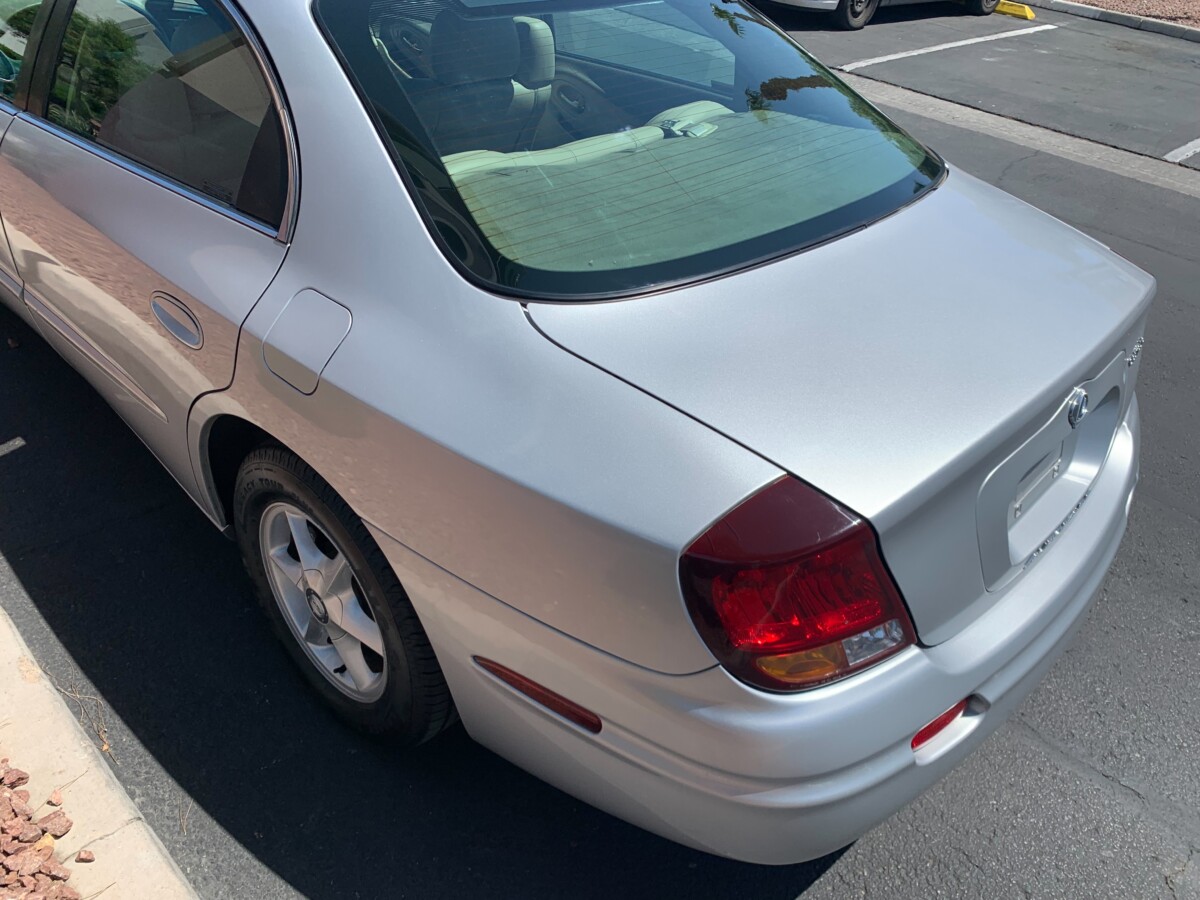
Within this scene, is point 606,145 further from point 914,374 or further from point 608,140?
point 914,374

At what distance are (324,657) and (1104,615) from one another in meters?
2.18

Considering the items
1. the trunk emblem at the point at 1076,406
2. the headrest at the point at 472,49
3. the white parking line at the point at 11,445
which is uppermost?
the headrest at the point at 472,49

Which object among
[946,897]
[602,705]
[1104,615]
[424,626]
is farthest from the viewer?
[1104,615]

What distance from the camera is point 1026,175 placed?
21.9 feet

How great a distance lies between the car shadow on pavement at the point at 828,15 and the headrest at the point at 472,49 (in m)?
8.71

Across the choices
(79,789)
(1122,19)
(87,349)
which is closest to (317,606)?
(79,789)

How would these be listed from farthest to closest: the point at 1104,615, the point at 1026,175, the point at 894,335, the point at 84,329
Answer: the point at 1026,175
the point at 1104,615
the point at 84,329
the point at 894,335

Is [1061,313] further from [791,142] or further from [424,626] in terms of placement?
[424,626]

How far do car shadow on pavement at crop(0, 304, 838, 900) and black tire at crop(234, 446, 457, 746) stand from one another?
0.47 ft

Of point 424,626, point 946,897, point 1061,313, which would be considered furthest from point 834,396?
point 946,897

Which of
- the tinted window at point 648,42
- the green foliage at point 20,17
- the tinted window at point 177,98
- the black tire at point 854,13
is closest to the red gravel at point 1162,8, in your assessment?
the black tire at point 854,13

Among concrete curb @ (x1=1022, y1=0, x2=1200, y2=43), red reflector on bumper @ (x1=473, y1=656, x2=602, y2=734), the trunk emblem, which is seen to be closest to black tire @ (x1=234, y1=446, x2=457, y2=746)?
red reflector on bumper @ (x1=473, y1=656, x2=602, y2=734)

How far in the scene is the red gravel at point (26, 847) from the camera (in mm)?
1978

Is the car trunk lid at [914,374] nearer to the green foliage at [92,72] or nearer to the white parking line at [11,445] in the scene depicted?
the green foliage at [92,72]
